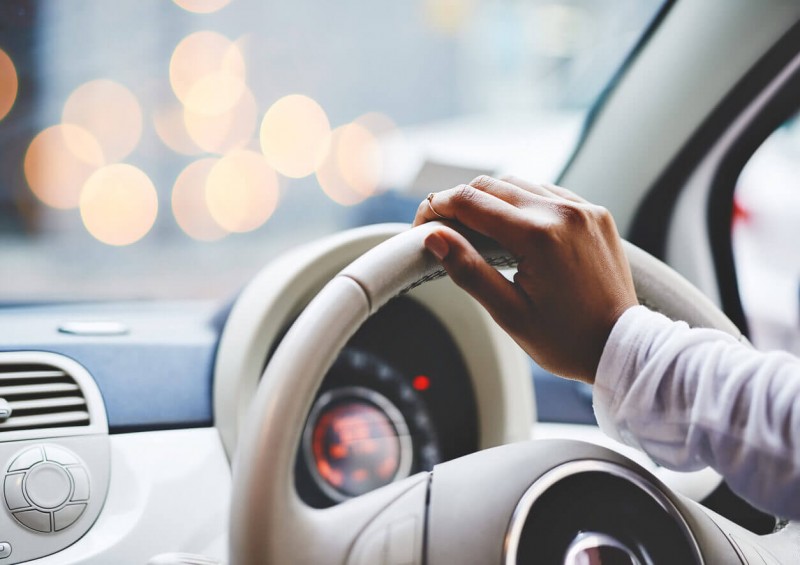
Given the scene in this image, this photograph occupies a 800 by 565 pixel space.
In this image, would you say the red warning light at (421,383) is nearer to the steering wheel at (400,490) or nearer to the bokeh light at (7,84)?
the steering wheel at (400,490)

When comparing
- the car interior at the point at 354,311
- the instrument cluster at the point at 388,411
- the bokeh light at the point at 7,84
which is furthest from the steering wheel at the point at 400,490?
the bokeh light at the point at 7,84

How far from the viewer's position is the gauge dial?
139cm

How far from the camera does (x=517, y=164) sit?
1.65 m

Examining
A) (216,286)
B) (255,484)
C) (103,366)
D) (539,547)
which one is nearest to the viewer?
(255,484)

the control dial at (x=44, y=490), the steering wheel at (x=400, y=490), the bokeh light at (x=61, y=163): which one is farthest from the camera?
the bokeh light at (x=61, y=163)

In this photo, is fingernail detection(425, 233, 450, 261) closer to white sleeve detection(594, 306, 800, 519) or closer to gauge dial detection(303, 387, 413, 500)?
white sleeve detection(594, 306, 800, 519)

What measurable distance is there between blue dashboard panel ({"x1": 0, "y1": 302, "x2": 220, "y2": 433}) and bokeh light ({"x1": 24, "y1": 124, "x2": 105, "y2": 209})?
31 centimetres

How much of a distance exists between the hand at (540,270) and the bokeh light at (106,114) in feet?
3.82

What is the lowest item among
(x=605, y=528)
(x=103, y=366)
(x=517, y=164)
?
(x=605, y=528)

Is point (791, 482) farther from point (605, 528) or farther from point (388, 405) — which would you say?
point (388, 405)

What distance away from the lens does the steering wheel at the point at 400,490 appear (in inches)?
23.9

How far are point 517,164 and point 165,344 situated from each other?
0.84 metres

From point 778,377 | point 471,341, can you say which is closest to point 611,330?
point 778,377

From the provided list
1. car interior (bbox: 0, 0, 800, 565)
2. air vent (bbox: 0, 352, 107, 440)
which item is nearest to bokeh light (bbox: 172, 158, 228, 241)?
car interior (bbox: 0, 0, 800, 565)
